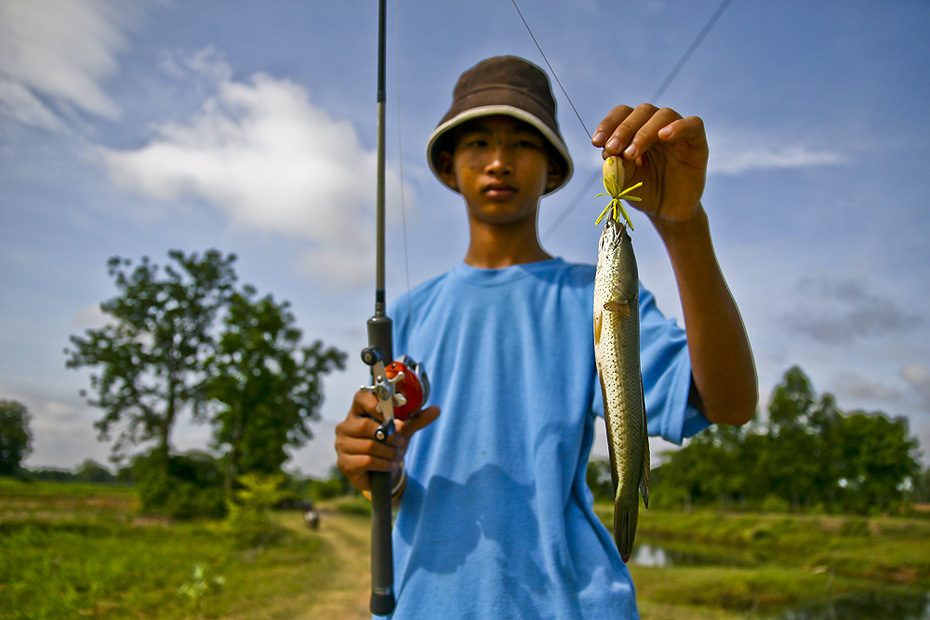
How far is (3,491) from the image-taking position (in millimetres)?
19422

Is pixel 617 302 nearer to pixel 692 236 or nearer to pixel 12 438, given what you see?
pixel 692 236

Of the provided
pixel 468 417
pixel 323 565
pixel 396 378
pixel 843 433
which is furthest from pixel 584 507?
pixel 843 433

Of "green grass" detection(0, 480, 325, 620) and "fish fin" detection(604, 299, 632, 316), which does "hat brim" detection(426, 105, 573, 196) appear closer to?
"fish fin" detection(604, 299, 632, 316)

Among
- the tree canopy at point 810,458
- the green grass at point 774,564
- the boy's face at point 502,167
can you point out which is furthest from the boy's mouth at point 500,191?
the tree canopy at point 810,458

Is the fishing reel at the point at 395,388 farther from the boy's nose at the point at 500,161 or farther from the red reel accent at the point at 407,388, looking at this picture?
the boy's nose at the point at 500,161

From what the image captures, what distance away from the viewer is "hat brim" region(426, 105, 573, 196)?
222cm

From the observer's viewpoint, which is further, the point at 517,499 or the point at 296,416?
the point at 296,416

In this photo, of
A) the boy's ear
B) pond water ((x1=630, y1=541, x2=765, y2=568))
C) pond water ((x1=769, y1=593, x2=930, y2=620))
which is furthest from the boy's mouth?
pond water ((x1=630, y1=541, x2=765, y2=568))

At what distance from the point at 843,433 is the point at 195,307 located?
38.3 meters

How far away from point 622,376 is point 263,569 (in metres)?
15.6

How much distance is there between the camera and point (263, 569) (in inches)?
568

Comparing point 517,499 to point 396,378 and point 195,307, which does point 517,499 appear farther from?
point 195,307

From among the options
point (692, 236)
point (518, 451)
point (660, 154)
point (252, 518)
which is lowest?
point (252, 518)

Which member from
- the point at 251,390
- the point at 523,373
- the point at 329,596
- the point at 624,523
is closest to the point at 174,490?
the point at 251,390
